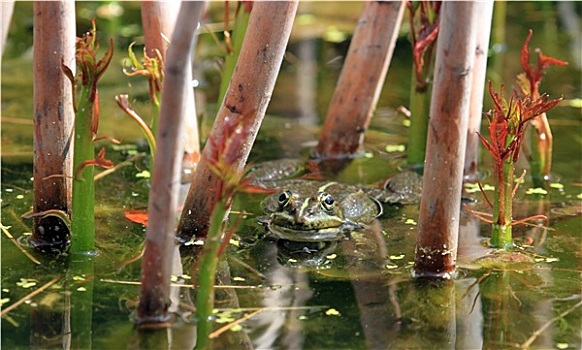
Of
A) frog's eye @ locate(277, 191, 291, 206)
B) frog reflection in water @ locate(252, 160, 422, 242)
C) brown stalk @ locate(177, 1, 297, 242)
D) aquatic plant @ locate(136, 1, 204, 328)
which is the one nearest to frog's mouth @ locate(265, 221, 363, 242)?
frog reflection in water @ locate(252, 160, 422, 242)

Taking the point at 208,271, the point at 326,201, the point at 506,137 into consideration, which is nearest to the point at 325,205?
the point at 326,201

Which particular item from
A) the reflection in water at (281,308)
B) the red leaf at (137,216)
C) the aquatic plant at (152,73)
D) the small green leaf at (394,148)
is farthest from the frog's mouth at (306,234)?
the small green leaf at (394,148)

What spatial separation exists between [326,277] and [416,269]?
1.20ft

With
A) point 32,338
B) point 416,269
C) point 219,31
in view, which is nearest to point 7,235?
point 32,338

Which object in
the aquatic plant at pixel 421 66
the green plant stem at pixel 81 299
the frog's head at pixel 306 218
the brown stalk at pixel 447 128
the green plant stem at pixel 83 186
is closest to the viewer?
the green plant stem at pixel 81 299

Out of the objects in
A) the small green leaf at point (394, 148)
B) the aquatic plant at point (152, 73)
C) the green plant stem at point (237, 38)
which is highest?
the green plant stem at point (237, 38)

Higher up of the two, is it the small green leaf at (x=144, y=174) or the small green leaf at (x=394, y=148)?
the small green leaf at (x=394, y=148)

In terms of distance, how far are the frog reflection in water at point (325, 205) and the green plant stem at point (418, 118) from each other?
28 centimetres

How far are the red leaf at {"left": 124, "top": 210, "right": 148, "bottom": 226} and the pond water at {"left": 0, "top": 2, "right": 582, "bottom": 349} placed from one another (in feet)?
0.26

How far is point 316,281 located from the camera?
405 cm

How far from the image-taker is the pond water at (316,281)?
3.54 metres

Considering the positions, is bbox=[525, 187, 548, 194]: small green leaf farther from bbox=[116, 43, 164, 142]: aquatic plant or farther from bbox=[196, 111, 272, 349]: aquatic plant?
bbox=[196, 111, 272, 349]: aquatic plant

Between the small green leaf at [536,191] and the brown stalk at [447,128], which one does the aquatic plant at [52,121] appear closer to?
the brown stalk at [447,128]

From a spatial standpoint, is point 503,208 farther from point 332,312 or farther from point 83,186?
point 83,186
